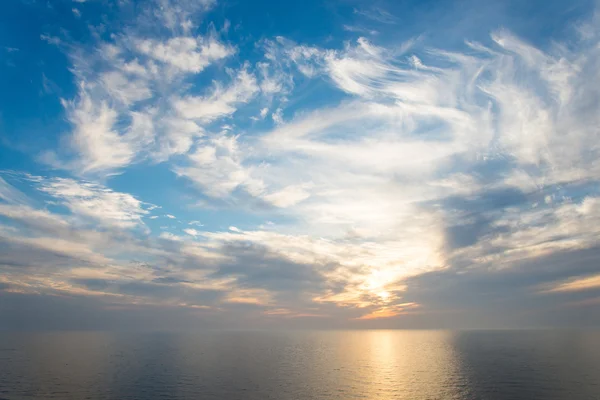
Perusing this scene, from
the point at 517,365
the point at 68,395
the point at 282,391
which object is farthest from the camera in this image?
the point at 517,365

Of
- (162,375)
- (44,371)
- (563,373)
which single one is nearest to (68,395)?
(162,375)

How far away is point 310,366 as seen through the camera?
147750 millimetres

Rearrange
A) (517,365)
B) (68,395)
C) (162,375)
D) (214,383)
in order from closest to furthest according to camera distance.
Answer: (68,395) < (214,383) < (162,375) < (517,365)

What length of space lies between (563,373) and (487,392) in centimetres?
4976

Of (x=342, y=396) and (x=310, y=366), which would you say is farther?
(x=310, y=366)

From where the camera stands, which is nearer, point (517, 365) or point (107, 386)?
point (107, 386)

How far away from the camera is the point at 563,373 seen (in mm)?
121250

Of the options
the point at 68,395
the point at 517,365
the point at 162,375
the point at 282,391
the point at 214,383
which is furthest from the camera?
the point at 517,365

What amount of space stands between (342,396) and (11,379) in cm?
9964

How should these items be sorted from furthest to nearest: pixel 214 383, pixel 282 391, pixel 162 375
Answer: pixel 162 375 → pixel 214 383 → pixel 282 391

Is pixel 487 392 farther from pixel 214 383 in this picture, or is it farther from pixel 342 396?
pixel 214 383

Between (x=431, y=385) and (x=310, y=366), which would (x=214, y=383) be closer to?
(x=310, y=366)

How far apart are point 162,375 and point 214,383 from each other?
84.1 feet

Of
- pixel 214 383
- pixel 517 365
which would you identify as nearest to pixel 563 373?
pixel 517 365
